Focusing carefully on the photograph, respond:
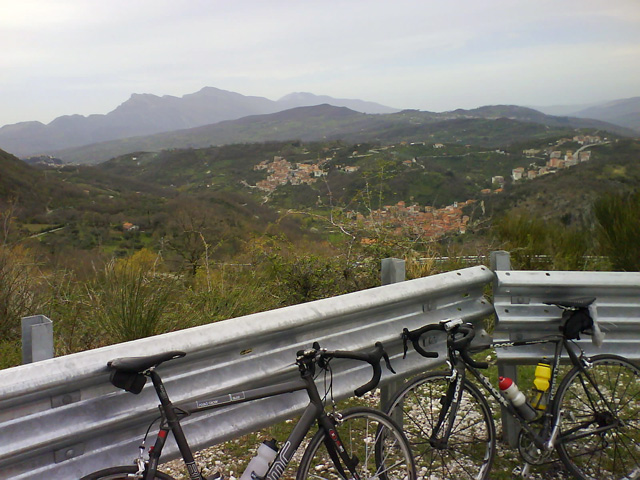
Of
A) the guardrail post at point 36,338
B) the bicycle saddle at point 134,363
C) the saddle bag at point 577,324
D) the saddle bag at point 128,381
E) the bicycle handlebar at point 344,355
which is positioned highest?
the guardrail post at point 36,338

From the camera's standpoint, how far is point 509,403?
3.14 m

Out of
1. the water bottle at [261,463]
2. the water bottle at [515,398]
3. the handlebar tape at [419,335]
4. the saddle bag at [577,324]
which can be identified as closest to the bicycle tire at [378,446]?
the water bottle at [261,463]

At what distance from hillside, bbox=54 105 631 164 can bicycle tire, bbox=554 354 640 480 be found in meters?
69.1

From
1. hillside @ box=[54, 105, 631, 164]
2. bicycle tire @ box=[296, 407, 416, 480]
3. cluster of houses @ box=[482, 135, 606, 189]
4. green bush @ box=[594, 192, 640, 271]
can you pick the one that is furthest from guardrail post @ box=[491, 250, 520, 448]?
hillside @ box=[54, 105, 631, 164]

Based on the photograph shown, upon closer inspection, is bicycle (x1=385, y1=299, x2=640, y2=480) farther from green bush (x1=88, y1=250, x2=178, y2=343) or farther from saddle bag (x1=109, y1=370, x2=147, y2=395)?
green bush (x1=88, y1=250, x2=178, y2=343)

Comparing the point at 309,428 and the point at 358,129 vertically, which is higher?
the point at 358,129

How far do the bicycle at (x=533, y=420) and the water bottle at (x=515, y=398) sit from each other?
3 cm

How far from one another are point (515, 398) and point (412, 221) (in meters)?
6.11

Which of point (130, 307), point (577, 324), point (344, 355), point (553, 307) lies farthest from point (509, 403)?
point (130, 307)

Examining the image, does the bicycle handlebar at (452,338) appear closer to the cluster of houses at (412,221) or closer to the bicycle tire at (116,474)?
the bicycle tire at (116,474)

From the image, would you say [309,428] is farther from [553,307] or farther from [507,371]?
[553,307]

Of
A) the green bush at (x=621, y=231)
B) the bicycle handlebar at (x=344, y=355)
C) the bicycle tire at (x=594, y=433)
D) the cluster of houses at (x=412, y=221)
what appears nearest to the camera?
the bicycle handlebar at (x=344, y=355)

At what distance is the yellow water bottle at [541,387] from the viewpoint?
321 cm

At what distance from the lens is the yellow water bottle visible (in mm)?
3213
